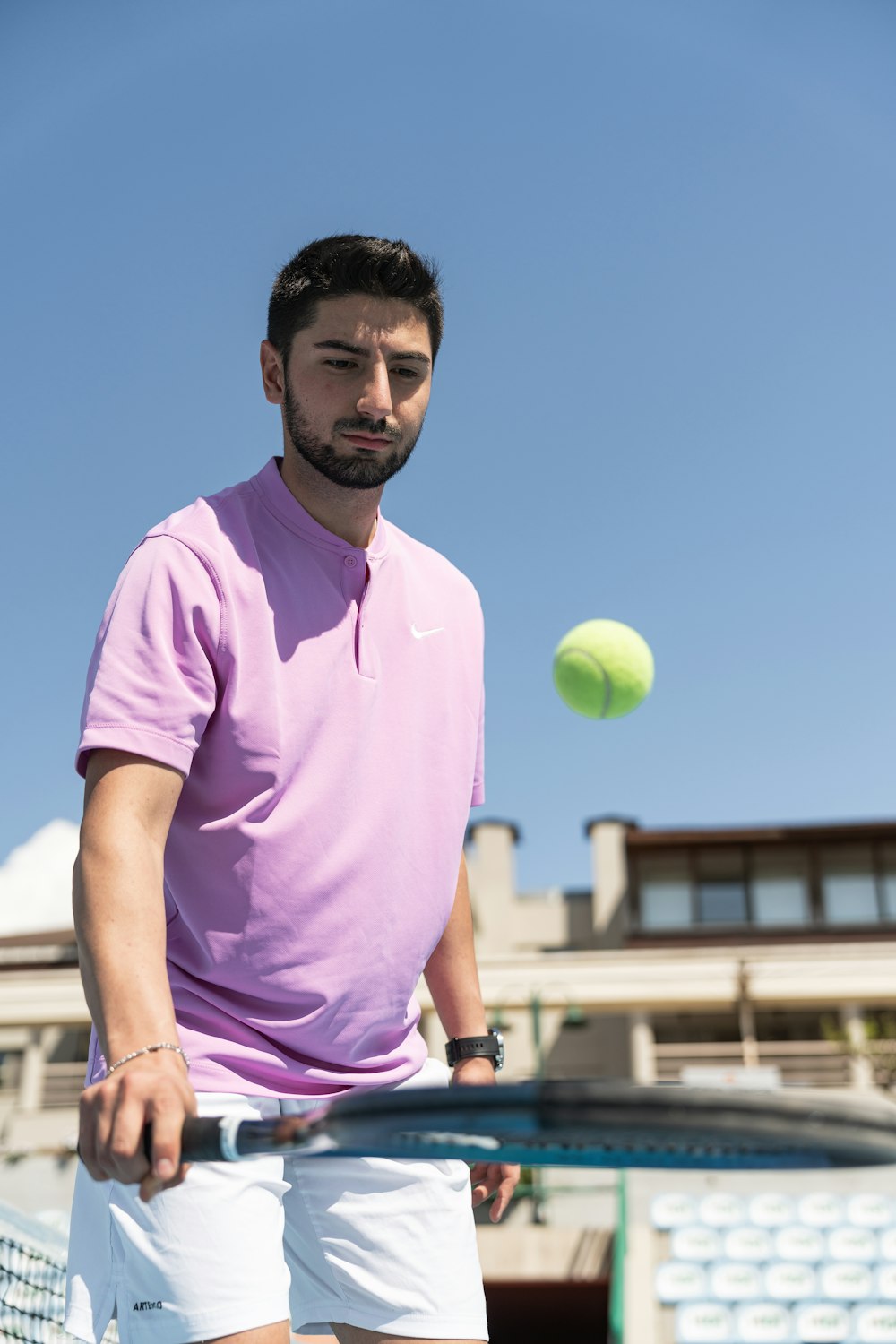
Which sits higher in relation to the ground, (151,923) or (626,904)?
(626,904)

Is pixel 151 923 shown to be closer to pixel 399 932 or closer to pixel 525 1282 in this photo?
pixel 399 932

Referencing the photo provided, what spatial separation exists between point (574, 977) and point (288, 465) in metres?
17.0

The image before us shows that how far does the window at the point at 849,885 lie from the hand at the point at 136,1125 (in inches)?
1113

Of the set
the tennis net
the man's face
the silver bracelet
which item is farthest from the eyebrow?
the tennis net

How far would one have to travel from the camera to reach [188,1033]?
74.5 inches

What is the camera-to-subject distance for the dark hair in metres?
2.12

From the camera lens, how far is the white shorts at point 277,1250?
1723 mm

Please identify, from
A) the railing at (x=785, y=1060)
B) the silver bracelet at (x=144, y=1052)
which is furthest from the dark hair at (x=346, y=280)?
the railing at (x=785, y=1060)

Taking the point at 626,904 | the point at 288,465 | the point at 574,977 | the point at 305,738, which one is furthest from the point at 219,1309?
the point at 626,904

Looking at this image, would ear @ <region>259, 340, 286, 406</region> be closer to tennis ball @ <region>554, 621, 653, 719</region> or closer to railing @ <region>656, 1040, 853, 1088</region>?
tennis ball @ <region>554, 621, 653, 719</region>

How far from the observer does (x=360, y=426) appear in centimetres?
210

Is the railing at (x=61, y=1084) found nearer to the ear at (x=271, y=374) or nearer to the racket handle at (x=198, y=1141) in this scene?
the ear at (x=271, y=374)

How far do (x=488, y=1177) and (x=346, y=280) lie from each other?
166cm

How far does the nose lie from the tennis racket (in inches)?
46.3
